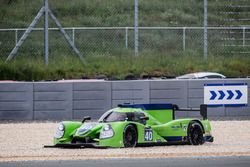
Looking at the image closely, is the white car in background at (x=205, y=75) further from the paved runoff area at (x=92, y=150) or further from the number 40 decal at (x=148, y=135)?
the number 40 decal at (x=148, y=135)

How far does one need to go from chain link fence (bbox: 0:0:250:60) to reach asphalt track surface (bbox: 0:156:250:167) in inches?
441

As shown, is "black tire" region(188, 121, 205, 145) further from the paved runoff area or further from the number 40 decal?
the number 40 decal

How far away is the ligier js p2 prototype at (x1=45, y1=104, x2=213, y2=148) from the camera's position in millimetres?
14508

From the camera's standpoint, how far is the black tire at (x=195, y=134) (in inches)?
620

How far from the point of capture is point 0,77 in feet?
71.6

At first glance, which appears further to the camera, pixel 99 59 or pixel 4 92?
pixel 99 59

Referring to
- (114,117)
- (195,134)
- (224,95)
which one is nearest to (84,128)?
(114,117)

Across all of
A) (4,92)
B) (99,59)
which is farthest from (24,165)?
(99,59)

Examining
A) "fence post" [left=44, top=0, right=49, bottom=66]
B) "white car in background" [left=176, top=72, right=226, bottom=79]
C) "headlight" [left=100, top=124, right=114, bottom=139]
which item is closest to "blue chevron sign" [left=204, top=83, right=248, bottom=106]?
"white car in background" [left=176, top=72, right=226, bottom=79]

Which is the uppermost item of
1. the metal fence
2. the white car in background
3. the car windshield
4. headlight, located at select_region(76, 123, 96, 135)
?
the metal fence

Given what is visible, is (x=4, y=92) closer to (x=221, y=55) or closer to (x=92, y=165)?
(x=221, y=55)

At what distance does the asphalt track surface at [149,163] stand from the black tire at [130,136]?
7.98ft

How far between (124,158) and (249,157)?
1.93 m

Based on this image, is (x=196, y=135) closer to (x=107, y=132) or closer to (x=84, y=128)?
(x=107, y=132)
